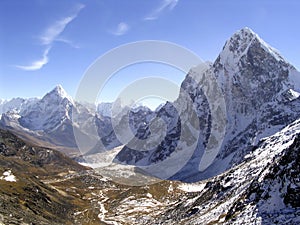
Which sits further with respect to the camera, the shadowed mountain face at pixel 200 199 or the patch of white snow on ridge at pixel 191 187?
the patch of white snow on ridge at pixel 191 187

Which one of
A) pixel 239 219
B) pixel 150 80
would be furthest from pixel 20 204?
pixel 239 219

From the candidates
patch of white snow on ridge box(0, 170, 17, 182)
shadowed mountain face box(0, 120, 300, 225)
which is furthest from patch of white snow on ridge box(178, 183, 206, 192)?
patch of white snow on ridge box(0, 170, 17, 182)

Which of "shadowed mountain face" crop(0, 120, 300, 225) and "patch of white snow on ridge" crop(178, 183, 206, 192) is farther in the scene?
"patch of white snow on ridge" crop(178, 183, 206, 192)

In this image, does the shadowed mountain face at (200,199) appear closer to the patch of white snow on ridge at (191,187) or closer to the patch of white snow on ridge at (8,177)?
the patch of white snow on ridge at (8,177)

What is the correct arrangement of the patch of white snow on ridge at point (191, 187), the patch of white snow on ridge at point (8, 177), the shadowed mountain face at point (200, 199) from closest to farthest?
1. the shadowed mountain face at point (200, 199)
2. the patch of white snow on ridge at point (8, 177)
3. the patch of white snow on ridge at point (191, 187)

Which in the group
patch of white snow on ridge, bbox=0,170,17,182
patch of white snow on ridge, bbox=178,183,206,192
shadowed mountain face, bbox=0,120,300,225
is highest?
patch of white snow on ridge, bbox=178,183,206,192

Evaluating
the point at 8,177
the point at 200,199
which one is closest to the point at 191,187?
the point at 200,199

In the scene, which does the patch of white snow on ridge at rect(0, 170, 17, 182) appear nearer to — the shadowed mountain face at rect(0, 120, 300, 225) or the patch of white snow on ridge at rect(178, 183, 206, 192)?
the shadowed mountain face at rect(0, 120, 300, 225)

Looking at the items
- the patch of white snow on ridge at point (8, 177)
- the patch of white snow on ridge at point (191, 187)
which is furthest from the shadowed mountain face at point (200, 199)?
the patch of white snow on ridge at point (191, 187)

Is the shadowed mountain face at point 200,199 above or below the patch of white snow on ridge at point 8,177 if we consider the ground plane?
below

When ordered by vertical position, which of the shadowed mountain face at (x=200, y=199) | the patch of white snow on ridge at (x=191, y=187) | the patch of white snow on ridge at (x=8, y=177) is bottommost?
the shadowed mountain face at (x=200, y=199)

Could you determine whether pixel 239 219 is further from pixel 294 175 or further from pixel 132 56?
pixel 132 56
